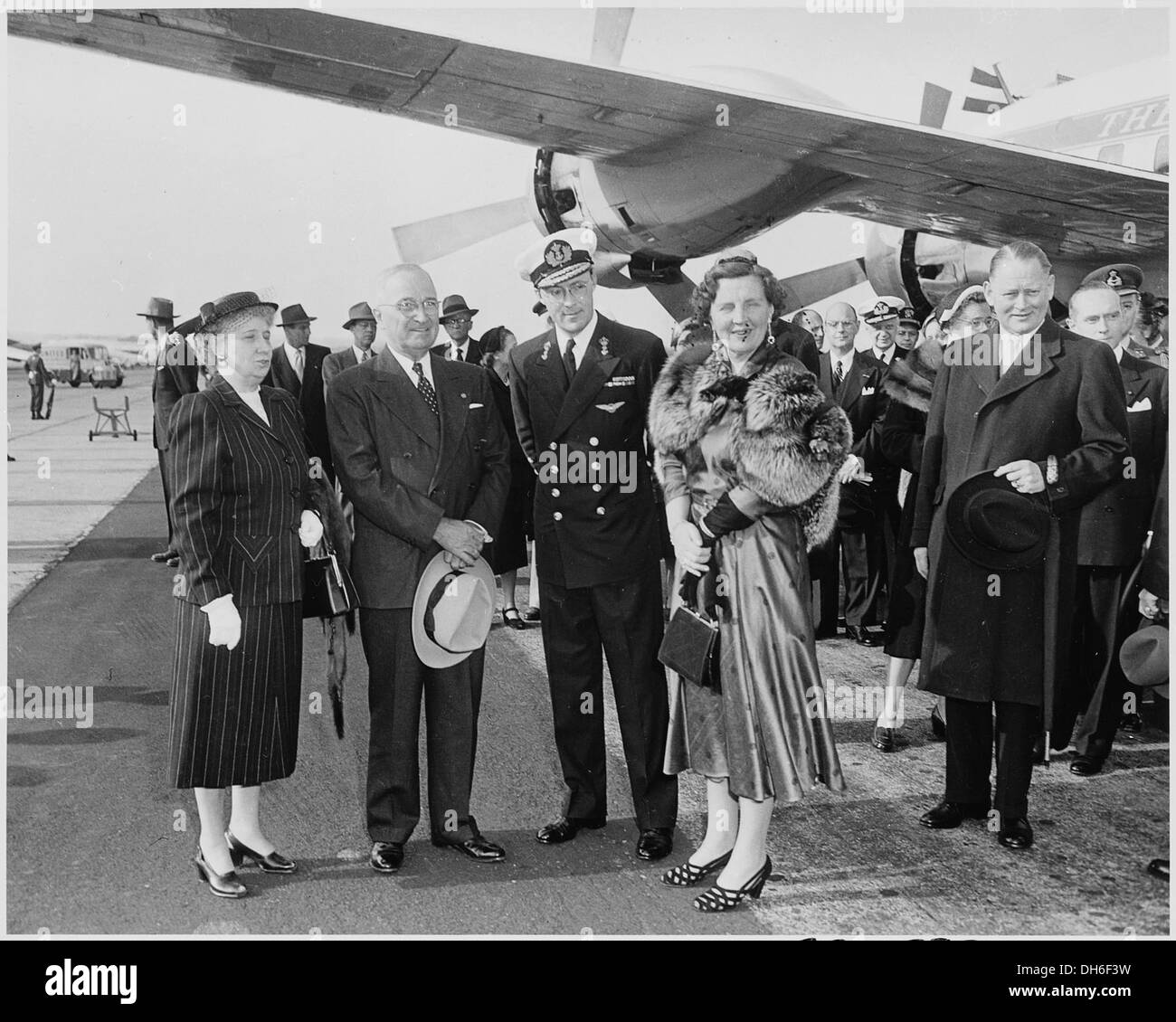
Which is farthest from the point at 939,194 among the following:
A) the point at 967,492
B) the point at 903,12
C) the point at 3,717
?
the point at 3,717

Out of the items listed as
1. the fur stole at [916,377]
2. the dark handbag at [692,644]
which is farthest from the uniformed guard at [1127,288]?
the dark handbag at [692,644]

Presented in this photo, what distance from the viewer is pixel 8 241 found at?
363 cm

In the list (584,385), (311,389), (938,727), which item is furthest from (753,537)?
(311,389)

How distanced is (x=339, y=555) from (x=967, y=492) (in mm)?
2026

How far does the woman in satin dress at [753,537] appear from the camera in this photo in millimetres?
2838

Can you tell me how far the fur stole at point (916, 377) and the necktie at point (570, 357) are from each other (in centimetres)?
172

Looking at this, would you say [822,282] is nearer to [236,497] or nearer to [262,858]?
[236,497]

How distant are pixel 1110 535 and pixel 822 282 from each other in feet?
16.4

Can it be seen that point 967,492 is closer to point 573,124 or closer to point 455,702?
point 455,702

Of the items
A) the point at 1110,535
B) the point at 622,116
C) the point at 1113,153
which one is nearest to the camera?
the point at 1110,535

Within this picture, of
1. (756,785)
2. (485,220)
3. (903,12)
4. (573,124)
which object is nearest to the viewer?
(756,785)

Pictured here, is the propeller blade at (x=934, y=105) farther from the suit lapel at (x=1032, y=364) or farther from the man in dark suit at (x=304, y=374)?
the man in dark suit at (x=304, y=374)

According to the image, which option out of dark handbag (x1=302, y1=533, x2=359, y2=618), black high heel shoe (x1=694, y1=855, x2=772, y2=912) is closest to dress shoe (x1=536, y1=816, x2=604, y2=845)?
black high heel shoe (x1=694, y1=855, x2=772, y2=912)

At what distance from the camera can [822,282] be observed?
346 inches
